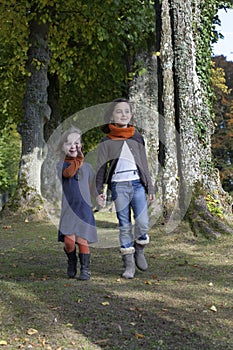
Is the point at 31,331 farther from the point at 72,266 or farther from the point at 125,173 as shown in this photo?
the point at 125,173

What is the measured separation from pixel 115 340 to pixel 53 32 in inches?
546

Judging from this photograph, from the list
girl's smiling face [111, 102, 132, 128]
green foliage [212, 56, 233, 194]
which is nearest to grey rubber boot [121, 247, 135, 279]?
girl's smiling face [111, 102, 132, 128]

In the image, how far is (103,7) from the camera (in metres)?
15.4

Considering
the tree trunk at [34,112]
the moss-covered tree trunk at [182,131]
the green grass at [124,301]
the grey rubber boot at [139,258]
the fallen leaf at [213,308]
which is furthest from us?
the tree trunk at [34,112]

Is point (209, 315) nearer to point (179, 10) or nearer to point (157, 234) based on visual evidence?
point (157, 234)

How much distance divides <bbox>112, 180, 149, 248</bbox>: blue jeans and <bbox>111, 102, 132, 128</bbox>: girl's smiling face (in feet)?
2.31

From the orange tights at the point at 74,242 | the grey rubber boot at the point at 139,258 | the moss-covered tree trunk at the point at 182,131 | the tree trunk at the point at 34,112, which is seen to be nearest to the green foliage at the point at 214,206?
the moss-covered tree trunk at the point at 182,131

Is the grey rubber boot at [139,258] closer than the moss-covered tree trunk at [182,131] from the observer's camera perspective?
Yes

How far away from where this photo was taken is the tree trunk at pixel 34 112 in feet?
51.3

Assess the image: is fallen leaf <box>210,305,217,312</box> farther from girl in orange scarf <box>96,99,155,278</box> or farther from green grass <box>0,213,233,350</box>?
girl in orange scarf <box>96,99,155,278</box>

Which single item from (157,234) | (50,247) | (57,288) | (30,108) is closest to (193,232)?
(157,234)

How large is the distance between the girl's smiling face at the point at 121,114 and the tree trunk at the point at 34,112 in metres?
9.05

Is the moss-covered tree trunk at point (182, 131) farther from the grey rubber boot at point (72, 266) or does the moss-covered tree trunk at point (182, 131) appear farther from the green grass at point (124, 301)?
the grey rubber boot at point (72, 266)

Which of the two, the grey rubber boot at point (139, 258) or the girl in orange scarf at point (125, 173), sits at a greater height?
the girl in orange scarf at point (125, 173)
